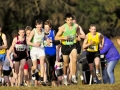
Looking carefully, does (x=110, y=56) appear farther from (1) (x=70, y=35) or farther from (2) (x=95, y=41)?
(1) (x=70, y=35)

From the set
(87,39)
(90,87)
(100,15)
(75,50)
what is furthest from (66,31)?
(100,15)

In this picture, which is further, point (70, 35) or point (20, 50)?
point (20, 50)

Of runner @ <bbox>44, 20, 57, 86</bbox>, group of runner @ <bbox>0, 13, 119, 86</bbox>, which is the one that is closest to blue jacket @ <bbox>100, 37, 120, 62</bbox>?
group of runner @ <bbox>0, 13, 119, 86</bbox>

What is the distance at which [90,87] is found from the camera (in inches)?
478

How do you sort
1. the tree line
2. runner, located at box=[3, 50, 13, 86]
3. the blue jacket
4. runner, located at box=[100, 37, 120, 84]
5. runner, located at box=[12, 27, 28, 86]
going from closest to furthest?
runner, located at box=[12, 27, 28, 86] < runner, located at box=[100, 37, 120, 84] < the blue jacket < runner, located at box=[3, 50, 13, 86] < the tree line

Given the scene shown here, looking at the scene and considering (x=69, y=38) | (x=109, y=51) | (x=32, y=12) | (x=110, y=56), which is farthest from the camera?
(x=32, y=12)

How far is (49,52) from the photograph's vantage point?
1544 cm

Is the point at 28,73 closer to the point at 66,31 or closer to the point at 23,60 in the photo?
the point at 23,60

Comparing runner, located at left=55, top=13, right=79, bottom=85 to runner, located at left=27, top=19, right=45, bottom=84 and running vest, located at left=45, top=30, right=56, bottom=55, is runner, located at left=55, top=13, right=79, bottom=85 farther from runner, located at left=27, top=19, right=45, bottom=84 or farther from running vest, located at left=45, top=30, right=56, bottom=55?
running vest, located at left=45, top=30, right=56, bottom=55

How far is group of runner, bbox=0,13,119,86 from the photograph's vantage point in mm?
14383

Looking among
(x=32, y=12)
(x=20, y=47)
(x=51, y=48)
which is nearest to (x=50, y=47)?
(x=51, y=48)

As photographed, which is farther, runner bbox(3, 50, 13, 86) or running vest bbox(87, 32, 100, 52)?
runner bbox(3, 50, 13, 86)

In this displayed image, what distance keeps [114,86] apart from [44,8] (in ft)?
151

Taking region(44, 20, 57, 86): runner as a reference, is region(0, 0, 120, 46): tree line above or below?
above
